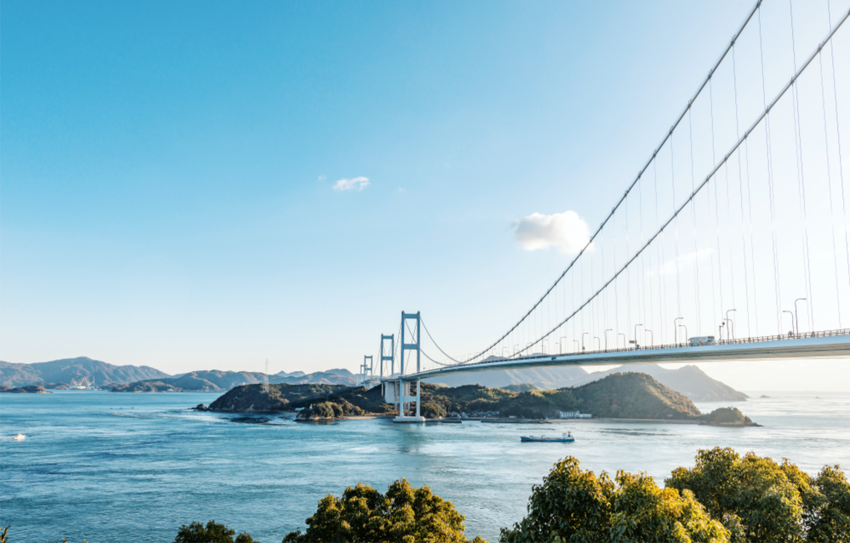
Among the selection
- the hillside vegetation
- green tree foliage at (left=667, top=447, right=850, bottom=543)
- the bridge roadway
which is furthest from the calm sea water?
the hillside vegetation

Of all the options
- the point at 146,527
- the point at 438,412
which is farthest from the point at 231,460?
the point at 438,412

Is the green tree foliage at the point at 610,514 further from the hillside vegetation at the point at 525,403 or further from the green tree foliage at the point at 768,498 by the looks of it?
the hillside vegetation at the point at 525,403

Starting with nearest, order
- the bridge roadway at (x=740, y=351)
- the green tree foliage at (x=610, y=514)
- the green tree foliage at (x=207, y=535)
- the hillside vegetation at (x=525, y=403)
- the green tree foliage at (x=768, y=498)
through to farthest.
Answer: the green tree foliage at (x=610, y=514)
the green tree foliage at (x=768, y=498)
the green tree foliage at (x=207, y=535)
the bridge roadway at (x=740, y=351)
the hillside vegetation at (x=525, y=403)

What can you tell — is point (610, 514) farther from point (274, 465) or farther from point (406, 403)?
point (406, 403)

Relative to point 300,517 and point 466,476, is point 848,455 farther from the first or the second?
point 300,517

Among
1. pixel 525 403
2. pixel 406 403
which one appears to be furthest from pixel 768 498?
pixel 525 403

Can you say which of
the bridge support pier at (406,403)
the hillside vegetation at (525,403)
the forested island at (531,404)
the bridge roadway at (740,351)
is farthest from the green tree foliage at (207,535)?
the hillside vegetation at (525,403)

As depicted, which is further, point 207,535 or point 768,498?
point 207,535
